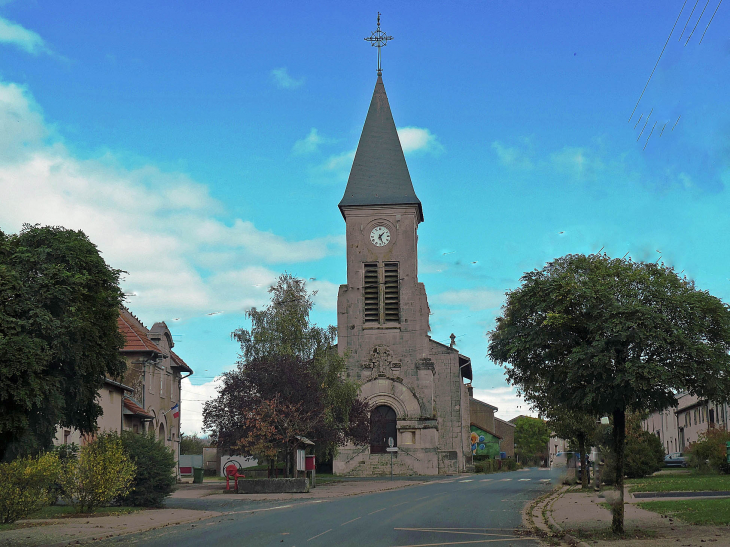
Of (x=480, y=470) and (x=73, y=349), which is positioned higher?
(x=73, y=349)

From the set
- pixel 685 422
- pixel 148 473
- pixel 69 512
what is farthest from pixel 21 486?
pixel 685 422

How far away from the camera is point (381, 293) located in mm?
60781

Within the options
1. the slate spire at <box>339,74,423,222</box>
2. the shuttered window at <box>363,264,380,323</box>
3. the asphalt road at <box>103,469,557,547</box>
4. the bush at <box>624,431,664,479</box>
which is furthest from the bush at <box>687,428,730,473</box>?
the slate spire at <box>339,74,423,222</box>

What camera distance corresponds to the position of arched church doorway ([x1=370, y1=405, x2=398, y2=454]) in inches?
2271

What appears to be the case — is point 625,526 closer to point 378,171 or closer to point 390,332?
point 390,332

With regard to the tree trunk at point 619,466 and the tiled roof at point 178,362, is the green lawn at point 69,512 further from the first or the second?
the tiled roof at point 178,362

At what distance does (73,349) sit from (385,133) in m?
48.9

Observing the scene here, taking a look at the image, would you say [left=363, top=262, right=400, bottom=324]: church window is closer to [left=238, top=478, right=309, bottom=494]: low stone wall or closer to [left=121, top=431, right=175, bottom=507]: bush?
[left=238, top=478, right=309, bottom=494]: low stone wall

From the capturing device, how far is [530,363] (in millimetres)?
17453

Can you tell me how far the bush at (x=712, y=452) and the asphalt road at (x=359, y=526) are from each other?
47.6 feet

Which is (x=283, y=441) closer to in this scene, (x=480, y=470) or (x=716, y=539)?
(x=716, y=539)

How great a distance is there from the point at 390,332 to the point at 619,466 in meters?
43.8

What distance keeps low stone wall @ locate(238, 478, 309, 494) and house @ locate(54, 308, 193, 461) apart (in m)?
3.82

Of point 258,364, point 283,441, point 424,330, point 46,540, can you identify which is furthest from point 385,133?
point 46,540
